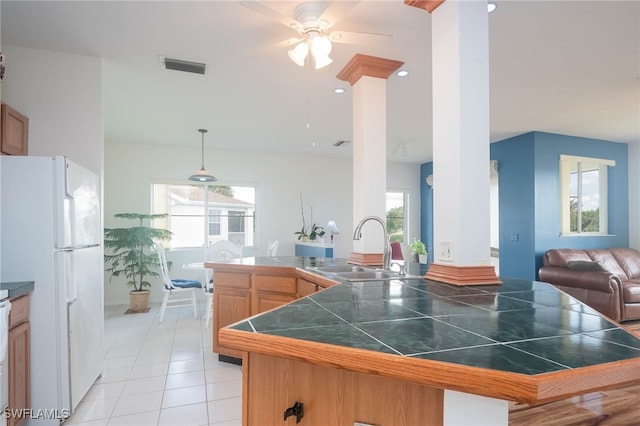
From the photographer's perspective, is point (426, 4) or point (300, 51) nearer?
point (426, 4)

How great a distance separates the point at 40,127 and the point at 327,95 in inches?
96.4

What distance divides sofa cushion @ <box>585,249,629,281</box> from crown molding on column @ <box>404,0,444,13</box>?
15.2ft

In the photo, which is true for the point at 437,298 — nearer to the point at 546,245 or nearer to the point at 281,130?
the point at 281,130

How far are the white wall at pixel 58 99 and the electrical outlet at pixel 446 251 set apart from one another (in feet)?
8.72

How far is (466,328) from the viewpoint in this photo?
3.02 feet

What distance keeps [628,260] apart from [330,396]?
602cm

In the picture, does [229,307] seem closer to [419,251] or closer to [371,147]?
[371,147]

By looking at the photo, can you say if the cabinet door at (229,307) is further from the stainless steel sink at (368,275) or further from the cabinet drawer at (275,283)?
the stainless steel sink at (368,275)

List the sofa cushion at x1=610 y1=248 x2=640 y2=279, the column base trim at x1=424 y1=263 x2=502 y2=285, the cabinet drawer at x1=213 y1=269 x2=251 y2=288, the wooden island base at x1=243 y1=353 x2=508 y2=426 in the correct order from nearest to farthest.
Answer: the wooden island base at x1=243 y1=353 x2=508 y2=426 < the column base trim at x1=424 y1=263 x2=502 y2=285 < the cabinet drawer at x1=213 y1=269 x2=251 y2=288 < the sofa cushion at x1=610 y1=248 x2=640 y2=279

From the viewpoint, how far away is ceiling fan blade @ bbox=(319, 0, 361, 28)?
6.45 feet

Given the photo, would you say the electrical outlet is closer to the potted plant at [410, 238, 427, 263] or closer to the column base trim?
the column base trim

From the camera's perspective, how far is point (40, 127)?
255cm

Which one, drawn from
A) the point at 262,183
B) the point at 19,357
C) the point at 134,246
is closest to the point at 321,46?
the point at 19,357

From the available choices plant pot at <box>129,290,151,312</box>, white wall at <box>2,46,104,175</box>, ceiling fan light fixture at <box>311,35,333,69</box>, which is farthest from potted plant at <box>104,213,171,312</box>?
ceiling fan light fixture at <box>311,35,333,69</box>
